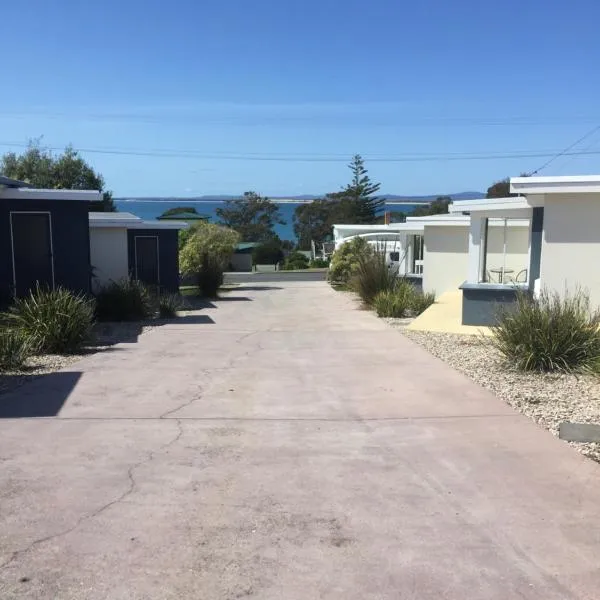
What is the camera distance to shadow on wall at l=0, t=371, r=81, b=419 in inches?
267

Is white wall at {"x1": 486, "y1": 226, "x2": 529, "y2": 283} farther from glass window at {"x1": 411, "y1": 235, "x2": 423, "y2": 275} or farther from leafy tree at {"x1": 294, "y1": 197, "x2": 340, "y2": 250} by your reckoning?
leafy tree at {"x1": 294, "y1": 197, "x2": 340, "y2": 250}

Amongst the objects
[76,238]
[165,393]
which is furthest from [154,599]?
[76,238]

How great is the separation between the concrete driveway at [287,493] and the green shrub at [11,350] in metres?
0.69

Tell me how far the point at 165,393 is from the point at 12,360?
7.92 feet

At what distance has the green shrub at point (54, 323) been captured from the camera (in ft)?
33.7

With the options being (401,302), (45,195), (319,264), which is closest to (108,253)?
(45,195)

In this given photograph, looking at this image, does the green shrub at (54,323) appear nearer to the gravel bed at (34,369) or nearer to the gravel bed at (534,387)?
the gravel bed at (34,369)

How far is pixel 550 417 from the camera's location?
21.9 feet

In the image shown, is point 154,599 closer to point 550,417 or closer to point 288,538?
point 288,538

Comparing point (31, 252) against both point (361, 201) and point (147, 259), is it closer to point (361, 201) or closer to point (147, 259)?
point (147, 259)

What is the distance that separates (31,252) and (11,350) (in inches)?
198

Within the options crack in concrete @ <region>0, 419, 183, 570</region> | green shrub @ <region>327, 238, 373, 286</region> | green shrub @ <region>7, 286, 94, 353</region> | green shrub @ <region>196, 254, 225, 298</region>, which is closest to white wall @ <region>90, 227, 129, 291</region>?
green shrub @ <region>196, 254, 225, 298</region>

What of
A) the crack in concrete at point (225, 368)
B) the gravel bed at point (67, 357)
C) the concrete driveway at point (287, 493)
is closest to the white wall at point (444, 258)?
the crack in concrete at point (225, 368)

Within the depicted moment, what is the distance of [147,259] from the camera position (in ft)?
72.3
